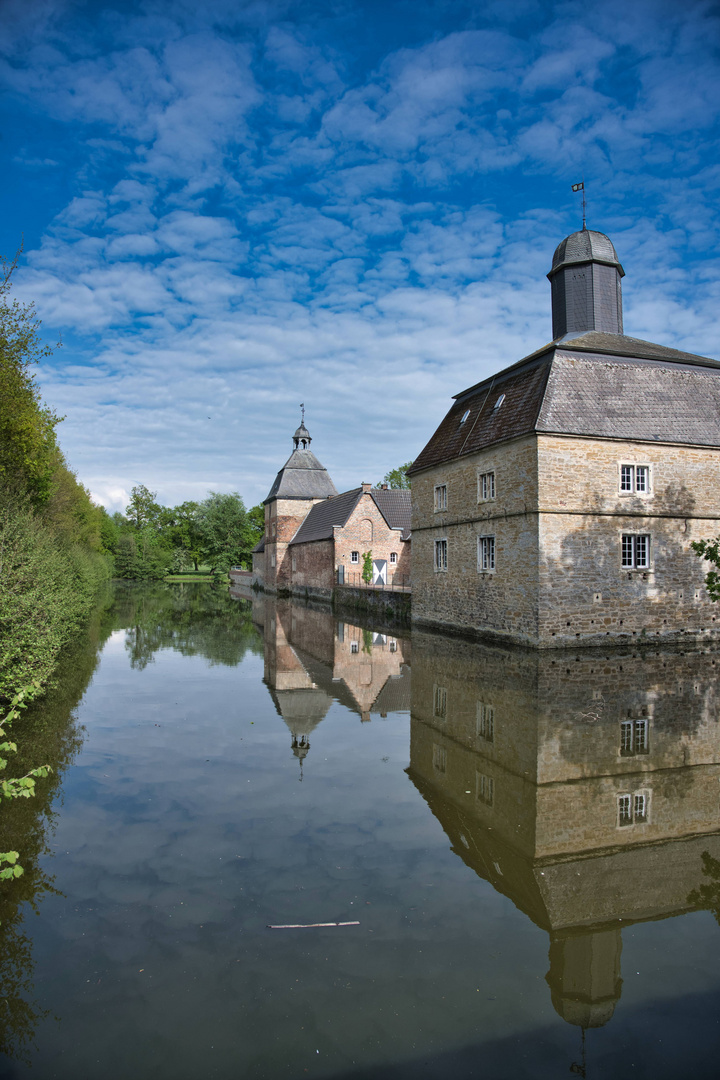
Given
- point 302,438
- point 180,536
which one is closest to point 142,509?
point 180,536

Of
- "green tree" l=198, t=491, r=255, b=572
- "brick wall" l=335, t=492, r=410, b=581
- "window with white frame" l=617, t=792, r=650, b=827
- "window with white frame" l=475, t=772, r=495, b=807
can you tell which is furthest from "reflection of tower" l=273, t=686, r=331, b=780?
"green tree" l=198, t=491, r=255, b=572

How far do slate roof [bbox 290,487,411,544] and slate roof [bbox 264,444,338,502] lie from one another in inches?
207

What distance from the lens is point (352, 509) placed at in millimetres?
38281

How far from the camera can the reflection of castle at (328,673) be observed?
34.6 ft

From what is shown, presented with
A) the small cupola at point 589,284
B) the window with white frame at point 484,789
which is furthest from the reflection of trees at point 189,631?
the small cupola at point 589,284

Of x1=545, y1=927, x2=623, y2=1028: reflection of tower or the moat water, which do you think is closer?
the moat water

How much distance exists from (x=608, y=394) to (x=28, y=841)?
55.2 ft

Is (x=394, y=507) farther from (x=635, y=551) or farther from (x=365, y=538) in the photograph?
(x=635, y=551)

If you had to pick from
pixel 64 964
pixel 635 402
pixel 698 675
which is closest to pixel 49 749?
pixel 64 964

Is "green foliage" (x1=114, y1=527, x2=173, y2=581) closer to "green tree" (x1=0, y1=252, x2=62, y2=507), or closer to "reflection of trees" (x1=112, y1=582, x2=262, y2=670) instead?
"reflection of trees" (x1=112, y1=582, x2=262, y2=670)

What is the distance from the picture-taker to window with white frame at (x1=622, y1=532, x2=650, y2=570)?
1703cm

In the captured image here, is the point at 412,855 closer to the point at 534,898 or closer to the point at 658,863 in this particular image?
the point at 534,898

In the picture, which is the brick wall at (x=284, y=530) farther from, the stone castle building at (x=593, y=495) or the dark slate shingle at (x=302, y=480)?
the stone castle building at (x=593, y=495)

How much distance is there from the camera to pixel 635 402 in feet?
58.5
